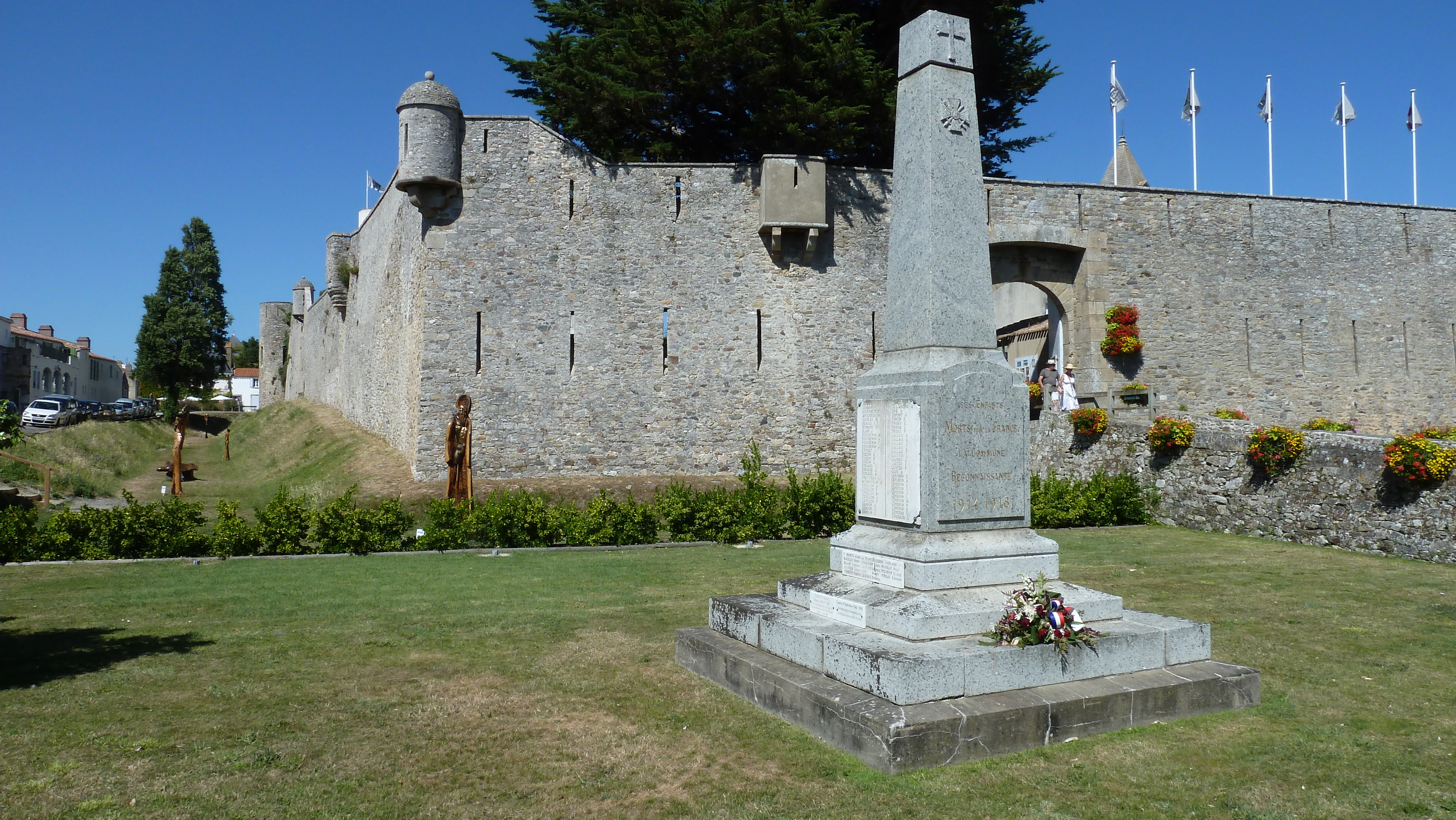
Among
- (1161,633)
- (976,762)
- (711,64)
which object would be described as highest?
(711,64)

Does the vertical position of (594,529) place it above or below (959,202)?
below

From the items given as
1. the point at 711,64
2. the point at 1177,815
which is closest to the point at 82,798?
the point at 1177,815

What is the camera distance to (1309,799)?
359 cm

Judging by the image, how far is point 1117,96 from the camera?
25062 mm

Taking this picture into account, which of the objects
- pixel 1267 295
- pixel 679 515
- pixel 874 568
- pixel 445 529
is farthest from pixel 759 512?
pixel 1267 295

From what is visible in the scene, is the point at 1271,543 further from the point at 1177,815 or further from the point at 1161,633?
the point at 1177,815

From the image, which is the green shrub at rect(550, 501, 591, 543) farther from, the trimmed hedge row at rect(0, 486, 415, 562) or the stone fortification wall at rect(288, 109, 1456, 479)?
the stone fortification wall at rect(288, 109, 1456, 479)

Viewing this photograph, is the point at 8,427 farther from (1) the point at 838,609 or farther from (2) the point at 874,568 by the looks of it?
(2) the point at 874,568

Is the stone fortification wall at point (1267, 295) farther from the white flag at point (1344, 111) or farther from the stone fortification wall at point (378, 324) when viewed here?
the stone fortification wall at point (378, 324)

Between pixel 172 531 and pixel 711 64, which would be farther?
pixel 711 64

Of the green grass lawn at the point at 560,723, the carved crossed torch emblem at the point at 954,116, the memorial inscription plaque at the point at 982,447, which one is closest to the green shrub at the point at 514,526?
the green grass lawn at the point at 560,723

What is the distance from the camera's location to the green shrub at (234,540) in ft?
35.0

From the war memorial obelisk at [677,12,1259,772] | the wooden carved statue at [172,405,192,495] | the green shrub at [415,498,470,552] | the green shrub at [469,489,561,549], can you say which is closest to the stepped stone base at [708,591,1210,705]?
the war memorial obelisk at [677,12,1259,772]

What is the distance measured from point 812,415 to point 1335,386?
506 inches
